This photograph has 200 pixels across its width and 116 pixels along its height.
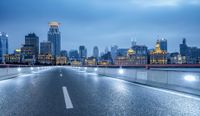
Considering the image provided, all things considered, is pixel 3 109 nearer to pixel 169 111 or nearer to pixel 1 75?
pixel 169 111

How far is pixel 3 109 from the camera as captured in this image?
721 centimetres

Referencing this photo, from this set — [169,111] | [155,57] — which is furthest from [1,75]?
[155,57]

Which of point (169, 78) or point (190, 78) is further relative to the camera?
point (169, 78)

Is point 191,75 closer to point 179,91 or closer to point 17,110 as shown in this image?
point 179,91

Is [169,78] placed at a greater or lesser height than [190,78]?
lesser

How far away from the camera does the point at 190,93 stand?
1022 centimetres

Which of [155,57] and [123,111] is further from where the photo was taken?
[155,57]

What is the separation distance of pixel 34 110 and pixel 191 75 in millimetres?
6491

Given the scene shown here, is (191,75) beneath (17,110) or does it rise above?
above

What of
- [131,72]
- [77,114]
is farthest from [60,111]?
[131,72]

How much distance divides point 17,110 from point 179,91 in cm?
705

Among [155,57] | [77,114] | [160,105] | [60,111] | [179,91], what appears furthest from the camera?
[155,57]

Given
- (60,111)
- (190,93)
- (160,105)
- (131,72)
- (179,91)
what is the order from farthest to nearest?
1. (131,72)
2. (179,91)
3. (190,93)
4. (160,105)
5. (60,111)

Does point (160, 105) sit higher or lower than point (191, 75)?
lower
